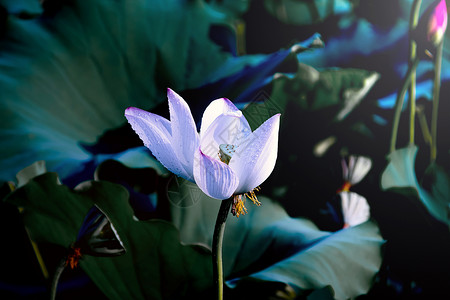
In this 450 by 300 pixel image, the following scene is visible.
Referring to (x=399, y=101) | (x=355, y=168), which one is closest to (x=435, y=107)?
(x=399, y=101)

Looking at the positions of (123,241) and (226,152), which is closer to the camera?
(226,152)

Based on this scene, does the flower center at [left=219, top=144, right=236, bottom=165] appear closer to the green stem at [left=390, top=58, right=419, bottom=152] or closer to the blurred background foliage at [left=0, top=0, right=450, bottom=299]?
the blurred background foliage at [left=0, top=0, right=450, bottom=299]

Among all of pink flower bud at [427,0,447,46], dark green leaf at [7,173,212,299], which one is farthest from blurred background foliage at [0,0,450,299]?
pink flower bud at [427,0,447,46]

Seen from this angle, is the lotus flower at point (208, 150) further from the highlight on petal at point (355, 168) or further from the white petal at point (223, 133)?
the highlight on petal at point (355, 168)

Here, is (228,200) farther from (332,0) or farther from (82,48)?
(332,0)

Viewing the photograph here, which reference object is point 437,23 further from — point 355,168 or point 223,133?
point 223,133

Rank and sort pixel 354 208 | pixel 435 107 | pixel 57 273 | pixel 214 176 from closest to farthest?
1. pixel 214 176
2. pixel 57 273
3. pixel 354 208
4. pixel 435 107
